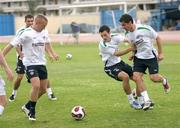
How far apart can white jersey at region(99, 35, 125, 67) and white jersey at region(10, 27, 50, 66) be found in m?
1.44

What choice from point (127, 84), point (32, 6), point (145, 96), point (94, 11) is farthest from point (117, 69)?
point (32, 6)

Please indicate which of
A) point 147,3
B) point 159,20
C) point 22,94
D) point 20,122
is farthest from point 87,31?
point 20,122

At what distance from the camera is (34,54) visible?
34.5ft

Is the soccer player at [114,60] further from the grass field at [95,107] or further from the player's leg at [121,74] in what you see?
the grass field at [95,107]

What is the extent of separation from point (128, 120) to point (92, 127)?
900mm

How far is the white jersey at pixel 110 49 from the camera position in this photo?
11.2 meters

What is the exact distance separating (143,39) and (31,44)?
247 cm

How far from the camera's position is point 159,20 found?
59.2 metres

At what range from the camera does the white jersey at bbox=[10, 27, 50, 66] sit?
1044 centimetres

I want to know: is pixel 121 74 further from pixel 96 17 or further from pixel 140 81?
pixel 96 17

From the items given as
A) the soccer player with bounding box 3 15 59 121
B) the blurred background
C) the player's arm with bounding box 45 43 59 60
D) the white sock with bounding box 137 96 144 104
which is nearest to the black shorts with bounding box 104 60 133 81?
the white sock with bounding box 137 96 144 104

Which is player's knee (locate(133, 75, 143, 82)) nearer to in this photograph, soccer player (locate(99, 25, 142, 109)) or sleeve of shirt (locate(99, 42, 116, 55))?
soccer player (locate(99, 25, 142, 109))

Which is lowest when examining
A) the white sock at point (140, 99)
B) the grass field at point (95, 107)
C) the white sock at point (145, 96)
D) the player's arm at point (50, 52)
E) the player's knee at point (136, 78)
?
the grass field at point (95, 107)

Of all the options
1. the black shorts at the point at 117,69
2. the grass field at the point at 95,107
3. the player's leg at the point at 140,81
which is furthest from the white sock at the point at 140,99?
the black shorts at the point at 117,69
